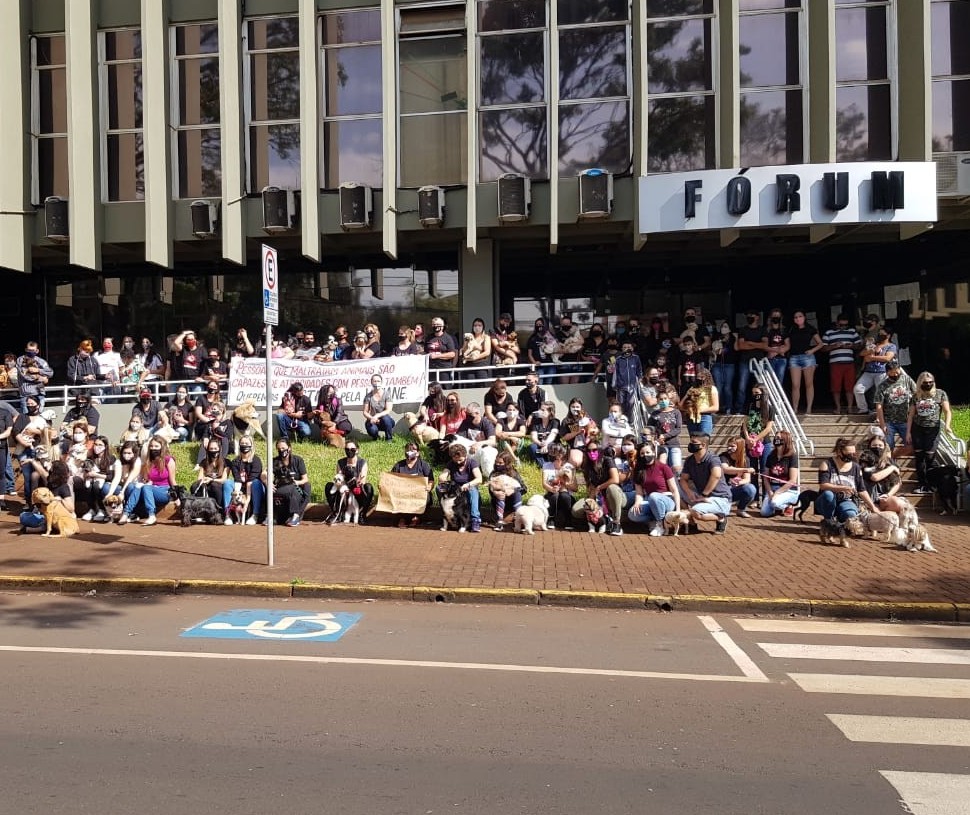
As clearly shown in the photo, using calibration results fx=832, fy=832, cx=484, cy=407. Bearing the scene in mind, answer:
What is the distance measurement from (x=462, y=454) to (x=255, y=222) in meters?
10.1

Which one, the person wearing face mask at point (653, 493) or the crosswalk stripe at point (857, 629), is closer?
the crosswalk stripe at point (857, 629)

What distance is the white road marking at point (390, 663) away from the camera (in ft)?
19.2

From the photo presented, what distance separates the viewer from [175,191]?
1933cm

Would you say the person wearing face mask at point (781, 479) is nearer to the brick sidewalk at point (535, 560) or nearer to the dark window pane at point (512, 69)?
the brick sidewalk at point (535, 560)

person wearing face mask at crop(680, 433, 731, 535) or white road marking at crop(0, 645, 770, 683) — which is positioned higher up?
person wearing face mask at crop(680, 433, 731, 535)

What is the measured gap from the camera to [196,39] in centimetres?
1917

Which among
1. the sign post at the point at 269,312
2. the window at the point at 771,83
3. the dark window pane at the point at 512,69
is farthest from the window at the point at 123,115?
the window at the point at 771,83

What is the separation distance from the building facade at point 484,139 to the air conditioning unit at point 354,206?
4 centimetres

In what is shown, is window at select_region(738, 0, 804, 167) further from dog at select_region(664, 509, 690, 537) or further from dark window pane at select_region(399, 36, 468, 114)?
dog at select_region(664, 509, 690, 537)

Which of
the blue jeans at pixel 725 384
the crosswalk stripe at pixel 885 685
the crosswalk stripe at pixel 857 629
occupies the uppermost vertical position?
the blue jeans at pixel 725 384

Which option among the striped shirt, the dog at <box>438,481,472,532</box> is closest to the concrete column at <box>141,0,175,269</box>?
the dog at <box>438,481,472,532</box>

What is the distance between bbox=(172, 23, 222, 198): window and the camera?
19.2 metres

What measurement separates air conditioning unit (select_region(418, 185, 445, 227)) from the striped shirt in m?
8.36

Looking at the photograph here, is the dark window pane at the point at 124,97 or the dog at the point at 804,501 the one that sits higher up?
the dark window pane at the point at 124,97
